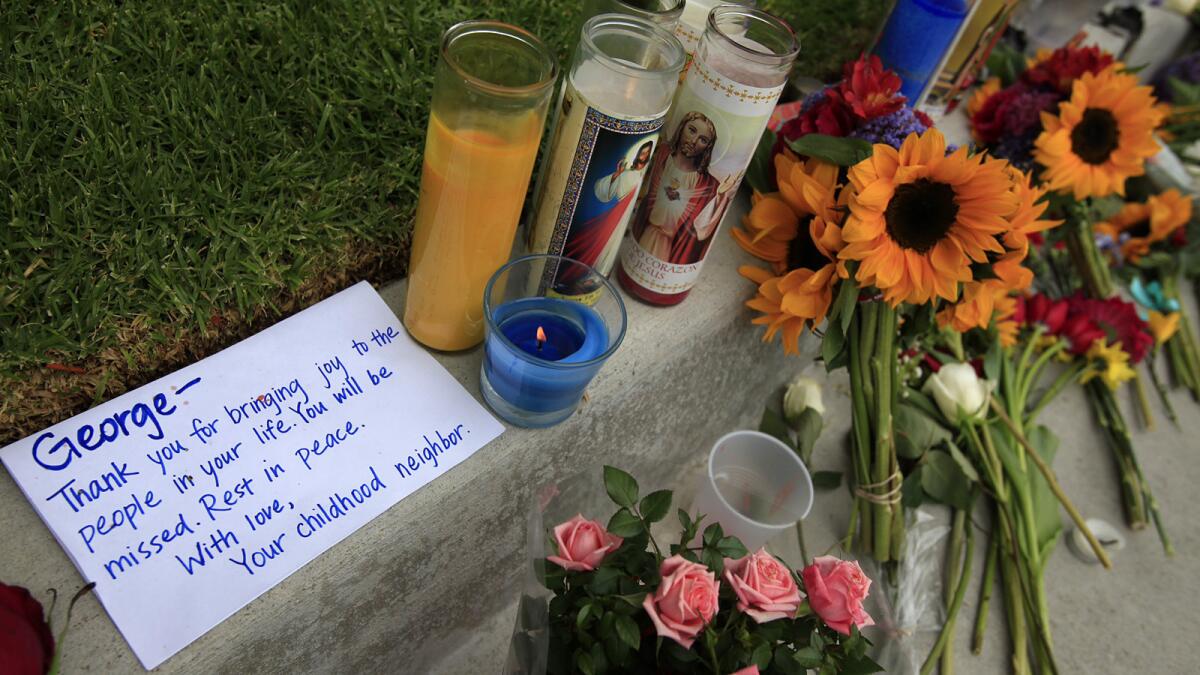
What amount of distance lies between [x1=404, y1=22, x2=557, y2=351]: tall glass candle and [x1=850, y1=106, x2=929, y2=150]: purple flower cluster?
0.46 meters

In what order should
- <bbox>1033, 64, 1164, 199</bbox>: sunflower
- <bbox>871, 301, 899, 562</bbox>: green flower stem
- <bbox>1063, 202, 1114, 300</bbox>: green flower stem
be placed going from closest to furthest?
<bbox>871, 301, 899, 562</bbox>: green flower stem
<bbox>1033, 64, 1164, 199</bbox>: sunflower
<bbox>1063, 202, 1114, 300</bbox>: green flower stem

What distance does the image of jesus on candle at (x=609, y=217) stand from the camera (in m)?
0.76

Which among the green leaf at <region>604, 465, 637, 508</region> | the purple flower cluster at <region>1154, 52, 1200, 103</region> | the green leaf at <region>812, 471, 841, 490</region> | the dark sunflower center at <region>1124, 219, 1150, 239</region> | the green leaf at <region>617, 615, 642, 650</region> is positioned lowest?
the green leaf at <region>812, 471, 841, 490</region>

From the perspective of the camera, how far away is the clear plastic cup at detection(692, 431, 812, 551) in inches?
39.6

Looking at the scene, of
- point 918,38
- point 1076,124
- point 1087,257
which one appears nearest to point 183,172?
point 918,38

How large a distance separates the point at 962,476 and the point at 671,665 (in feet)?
2.47

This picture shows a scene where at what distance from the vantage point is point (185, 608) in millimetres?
629

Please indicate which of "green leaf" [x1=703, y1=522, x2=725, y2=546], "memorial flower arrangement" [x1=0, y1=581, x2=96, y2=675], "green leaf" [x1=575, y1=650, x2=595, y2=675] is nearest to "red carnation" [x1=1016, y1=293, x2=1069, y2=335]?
"green leaf" [x1=703, y1=522, x2=725, y2=546]

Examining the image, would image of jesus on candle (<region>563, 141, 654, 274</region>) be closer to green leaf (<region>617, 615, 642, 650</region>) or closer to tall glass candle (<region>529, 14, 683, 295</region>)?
tall glass candle (<region>529, 14, 683, 295</region>)

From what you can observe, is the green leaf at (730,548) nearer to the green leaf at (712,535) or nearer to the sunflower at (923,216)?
the green leaf at (712,535)

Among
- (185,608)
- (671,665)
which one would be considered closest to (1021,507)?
(671,665)

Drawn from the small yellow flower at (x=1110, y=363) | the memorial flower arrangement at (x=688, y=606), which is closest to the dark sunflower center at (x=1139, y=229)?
the small yellow flower at (x=1110, y=363)

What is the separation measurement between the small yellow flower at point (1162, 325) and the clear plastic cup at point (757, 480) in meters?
1.08

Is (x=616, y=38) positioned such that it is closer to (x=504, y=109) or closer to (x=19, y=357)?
(x=504, y=109)
